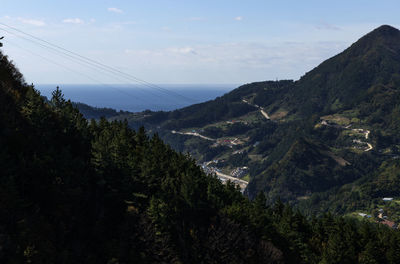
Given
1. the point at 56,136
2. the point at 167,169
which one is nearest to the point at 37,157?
the point at 56,136

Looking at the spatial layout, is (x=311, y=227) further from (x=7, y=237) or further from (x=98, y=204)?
(x=7, y=237)

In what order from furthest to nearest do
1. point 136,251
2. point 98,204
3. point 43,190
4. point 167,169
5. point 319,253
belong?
point 319,253
point 167,169
point 98,204
point 136,251
point 43,190

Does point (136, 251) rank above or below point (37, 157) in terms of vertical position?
below

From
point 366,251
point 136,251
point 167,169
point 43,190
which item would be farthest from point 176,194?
point 366,251

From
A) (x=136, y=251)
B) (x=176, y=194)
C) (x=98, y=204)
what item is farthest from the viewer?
(x=176, y=194)

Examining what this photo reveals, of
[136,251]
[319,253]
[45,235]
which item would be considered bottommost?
[319,253]

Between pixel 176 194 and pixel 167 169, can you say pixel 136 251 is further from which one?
pixel 167 169

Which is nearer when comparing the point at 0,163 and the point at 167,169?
the point at 0,163
